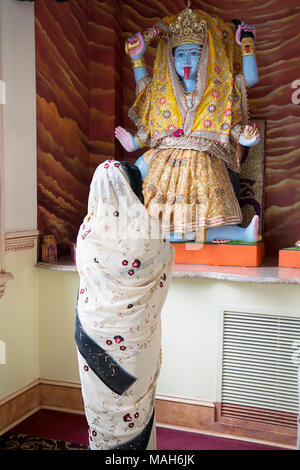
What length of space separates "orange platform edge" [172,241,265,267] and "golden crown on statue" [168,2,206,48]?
1.38 meters

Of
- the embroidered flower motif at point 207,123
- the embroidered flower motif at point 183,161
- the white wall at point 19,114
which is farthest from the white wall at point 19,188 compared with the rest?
the embroidered flower motif at point 207,123

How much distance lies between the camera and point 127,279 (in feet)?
6.49

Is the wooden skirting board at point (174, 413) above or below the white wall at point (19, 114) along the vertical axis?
below

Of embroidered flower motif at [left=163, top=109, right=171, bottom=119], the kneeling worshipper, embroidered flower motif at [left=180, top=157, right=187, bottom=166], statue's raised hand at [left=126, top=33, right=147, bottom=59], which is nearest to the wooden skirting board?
the kneeling worshipper

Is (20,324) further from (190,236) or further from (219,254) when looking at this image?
(219,254)

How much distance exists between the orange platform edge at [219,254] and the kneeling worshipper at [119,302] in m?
0.99

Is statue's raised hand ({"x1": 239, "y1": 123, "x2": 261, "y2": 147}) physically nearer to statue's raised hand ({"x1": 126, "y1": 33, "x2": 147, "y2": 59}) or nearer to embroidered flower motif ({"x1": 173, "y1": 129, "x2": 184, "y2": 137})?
embroidered flower motif ({"x1": 173, "y1": 129, "x2": 184, "y2": 137})

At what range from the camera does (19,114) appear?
286cm

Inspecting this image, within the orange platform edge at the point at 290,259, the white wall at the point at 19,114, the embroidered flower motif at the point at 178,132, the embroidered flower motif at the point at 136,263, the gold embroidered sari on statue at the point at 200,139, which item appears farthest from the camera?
the embroidered flower motif at the point at 178,132

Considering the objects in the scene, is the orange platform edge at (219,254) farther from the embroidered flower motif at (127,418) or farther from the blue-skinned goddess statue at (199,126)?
the embroidered flower motif at (127,418)

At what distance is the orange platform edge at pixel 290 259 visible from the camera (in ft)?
9.53

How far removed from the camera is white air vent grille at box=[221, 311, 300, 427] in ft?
8.56
